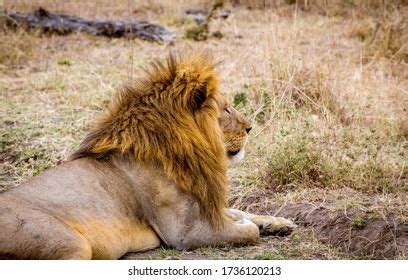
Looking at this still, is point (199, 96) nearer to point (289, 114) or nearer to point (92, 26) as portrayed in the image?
point (289, 114)

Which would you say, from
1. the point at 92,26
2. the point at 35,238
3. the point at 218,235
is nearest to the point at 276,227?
the point at 218,235

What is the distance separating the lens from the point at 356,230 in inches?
174

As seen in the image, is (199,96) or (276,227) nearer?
(199,96)

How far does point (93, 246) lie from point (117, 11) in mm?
8498

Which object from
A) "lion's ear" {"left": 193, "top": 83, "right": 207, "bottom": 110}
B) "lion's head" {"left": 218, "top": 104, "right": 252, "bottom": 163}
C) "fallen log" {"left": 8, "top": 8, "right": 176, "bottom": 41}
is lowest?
→ "fallen log" {"left": 8, "top": 8, "right": 176, "bottom": 41}

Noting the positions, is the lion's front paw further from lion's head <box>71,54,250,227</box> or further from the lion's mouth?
the lion's mouth

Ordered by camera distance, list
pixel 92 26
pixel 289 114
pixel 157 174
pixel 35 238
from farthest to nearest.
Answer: pixel 92 26 < pixel 289 114 < pixel 157 174 < pixel 35 238

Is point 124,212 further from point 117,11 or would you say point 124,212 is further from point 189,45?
point 117,11

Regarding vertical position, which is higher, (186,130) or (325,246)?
(186,130)

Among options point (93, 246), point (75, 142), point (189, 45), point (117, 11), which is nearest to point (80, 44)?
point (189, 45)

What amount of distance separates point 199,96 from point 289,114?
6.81 ft

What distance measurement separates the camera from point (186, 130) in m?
4.37

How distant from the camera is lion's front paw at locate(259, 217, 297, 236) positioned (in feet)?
15.1

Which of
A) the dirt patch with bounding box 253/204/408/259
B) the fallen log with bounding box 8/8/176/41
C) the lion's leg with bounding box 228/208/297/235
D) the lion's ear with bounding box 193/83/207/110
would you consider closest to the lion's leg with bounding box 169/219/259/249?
the lion's leg with bounding box 228/208/297/235
